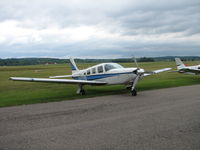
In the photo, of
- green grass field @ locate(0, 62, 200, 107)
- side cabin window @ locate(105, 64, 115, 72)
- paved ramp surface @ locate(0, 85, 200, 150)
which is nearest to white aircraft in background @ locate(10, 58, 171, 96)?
side cabin window @ locate(105, 64, 115, 72)

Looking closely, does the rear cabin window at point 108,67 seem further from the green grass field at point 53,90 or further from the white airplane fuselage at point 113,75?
the green grass field at point 53,90

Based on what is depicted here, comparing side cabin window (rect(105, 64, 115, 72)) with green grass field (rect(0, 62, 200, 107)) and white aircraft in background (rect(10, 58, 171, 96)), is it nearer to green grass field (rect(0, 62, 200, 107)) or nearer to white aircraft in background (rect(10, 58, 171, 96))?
white aircraft in background (rect(10, 58, 171, 96))

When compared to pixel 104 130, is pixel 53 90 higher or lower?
higher

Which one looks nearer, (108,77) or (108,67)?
(108,77)

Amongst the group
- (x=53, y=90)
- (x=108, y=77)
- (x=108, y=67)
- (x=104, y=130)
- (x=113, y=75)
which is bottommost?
(x=104, y=130)

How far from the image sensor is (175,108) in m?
8.74

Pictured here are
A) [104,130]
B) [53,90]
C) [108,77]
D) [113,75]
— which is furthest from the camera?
[53,90]

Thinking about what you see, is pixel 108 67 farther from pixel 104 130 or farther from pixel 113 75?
pixel 104 130

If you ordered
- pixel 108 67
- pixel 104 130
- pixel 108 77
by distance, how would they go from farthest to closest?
pixel 108 67, pixel 108 77, pixel 104 130

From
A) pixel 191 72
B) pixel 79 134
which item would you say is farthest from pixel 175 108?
pixel 191 72

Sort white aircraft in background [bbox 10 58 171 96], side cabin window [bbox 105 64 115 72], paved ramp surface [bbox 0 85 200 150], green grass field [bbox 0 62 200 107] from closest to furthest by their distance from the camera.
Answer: paved ramp surface [bbox 0 85 200 150] < green grass field [bbox 0 62 200 107] < white aircraft in background [bbox 10 58 171 96] < side cabin window [bbox 105 64 115 72]

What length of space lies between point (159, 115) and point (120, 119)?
145 cm

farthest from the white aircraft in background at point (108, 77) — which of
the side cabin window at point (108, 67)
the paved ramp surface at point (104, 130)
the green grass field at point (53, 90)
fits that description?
the paved ramp surface at point (104, 130)

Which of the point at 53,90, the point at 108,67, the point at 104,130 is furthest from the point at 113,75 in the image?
the point at 104,130
